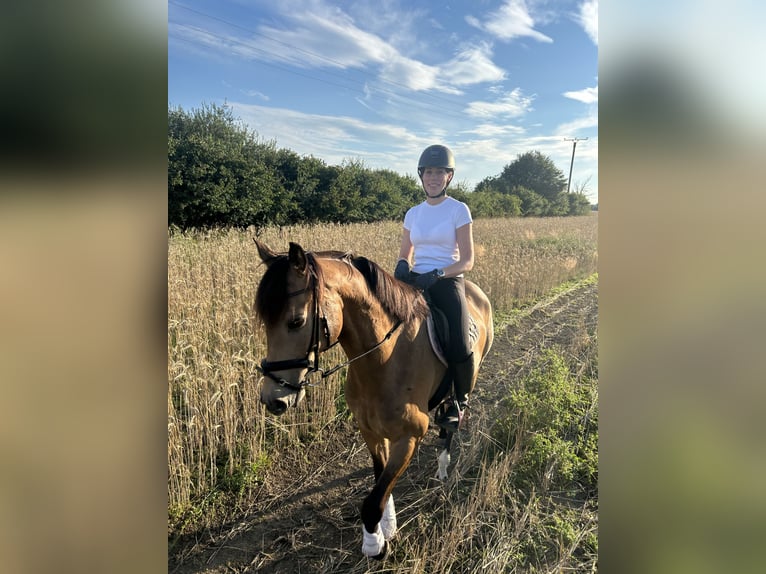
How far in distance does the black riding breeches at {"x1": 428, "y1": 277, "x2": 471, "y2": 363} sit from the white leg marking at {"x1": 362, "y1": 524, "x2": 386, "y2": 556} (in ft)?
4.22

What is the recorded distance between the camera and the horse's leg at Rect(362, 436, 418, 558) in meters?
2.32

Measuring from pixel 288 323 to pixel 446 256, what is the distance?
1.63 m

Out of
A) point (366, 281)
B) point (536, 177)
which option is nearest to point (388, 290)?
point (366, 281)

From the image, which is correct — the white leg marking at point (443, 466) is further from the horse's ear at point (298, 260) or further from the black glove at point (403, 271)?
the horse's ear at point (298, 260)

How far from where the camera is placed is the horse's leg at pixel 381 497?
2.32 meters

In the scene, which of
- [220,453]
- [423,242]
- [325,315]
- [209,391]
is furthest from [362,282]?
[220,453]

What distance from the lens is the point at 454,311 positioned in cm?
292

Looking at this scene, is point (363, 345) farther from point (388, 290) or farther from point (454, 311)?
point (454, 311)

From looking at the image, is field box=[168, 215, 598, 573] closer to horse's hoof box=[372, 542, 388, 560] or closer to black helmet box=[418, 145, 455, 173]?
horse's hoof box=[372, 542, 388, 560]

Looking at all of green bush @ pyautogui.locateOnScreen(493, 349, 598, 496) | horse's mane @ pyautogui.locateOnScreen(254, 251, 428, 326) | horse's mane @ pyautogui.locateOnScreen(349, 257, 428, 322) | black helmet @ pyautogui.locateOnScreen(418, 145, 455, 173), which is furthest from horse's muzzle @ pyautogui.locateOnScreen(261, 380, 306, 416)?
green bush @ pyautogui.locateOnScreen(493, 349, 598, 496)

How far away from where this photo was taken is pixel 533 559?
2506mm
